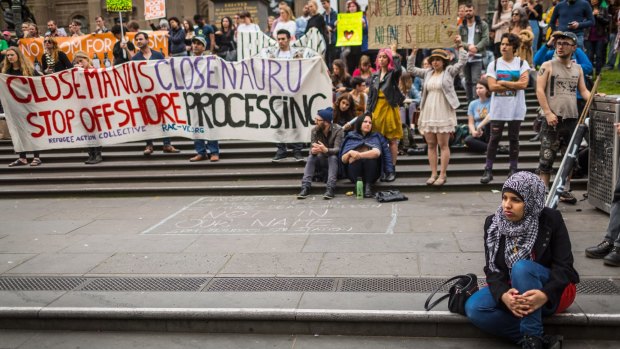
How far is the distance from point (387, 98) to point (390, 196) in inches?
71.6

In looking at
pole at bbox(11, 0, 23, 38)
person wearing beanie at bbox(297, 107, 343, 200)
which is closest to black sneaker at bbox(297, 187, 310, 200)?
person wearing beanie at bbox(297, 107, 343, 200)

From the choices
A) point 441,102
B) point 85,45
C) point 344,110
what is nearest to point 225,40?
point 85,45

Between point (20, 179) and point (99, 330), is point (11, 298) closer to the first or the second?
point (99, 330)

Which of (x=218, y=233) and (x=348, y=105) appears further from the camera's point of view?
(x=348, y=105)

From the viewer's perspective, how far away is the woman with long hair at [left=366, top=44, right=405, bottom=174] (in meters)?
9.47

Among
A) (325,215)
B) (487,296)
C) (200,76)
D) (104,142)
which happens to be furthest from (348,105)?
(487,296)

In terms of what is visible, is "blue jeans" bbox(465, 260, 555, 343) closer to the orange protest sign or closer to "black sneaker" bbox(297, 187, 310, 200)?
"black sneaker" bbox(297, 187, 310, 200)

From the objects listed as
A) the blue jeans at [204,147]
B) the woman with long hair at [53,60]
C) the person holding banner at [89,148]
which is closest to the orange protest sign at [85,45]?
the woman with long hair at [53,60]

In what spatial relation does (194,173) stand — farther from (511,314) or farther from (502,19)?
(502,19)

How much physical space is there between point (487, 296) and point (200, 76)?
26.4 ft

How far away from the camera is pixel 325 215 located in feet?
25.8

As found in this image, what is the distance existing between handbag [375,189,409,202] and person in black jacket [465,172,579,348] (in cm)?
427

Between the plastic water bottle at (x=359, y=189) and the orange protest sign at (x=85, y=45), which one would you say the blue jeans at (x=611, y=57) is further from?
the orange protest sign at (x=85, y=45)

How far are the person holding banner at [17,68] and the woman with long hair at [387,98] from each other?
673 cm
